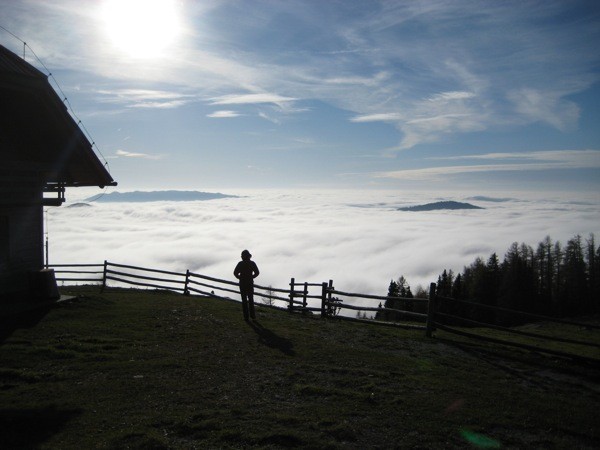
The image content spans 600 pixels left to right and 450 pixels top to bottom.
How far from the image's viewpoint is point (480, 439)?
239 inches

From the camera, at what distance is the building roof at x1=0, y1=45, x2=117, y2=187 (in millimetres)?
10625

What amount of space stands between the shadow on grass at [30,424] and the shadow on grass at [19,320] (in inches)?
187

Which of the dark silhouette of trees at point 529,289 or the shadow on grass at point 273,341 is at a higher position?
the shadow on grass at point 273,341

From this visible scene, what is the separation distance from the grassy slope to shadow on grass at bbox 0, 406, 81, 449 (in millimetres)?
27

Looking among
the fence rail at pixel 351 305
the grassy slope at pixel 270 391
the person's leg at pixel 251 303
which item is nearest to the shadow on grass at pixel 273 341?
the grassy slope at pixel 270 391

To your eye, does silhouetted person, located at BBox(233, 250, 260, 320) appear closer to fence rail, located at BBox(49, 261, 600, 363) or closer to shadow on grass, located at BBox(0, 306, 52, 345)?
fence rail, located at BBox(49, 261, 600, 363)

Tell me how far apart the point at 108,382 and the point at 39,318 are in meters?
5.93

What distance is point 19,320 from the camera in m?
11.8

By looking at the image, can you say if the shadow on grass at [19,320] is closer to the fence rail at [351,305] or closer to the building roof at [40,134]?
the building roof at [40,134]

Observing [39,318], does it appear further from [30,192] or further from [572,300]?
[572,300]

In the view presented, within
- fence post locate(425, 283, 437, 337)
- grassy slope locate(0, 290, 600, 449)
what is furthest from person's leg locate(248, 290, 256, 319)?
fence post locate(425, 283, 437, 337)

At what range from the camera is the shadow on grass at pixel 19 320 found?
10.7m

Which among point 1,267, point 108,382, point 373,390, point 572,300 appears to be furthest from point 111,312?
point 572,300

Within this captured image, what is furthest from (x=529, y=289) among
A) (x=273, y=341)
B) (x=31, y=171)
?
(x=31, y=171)
